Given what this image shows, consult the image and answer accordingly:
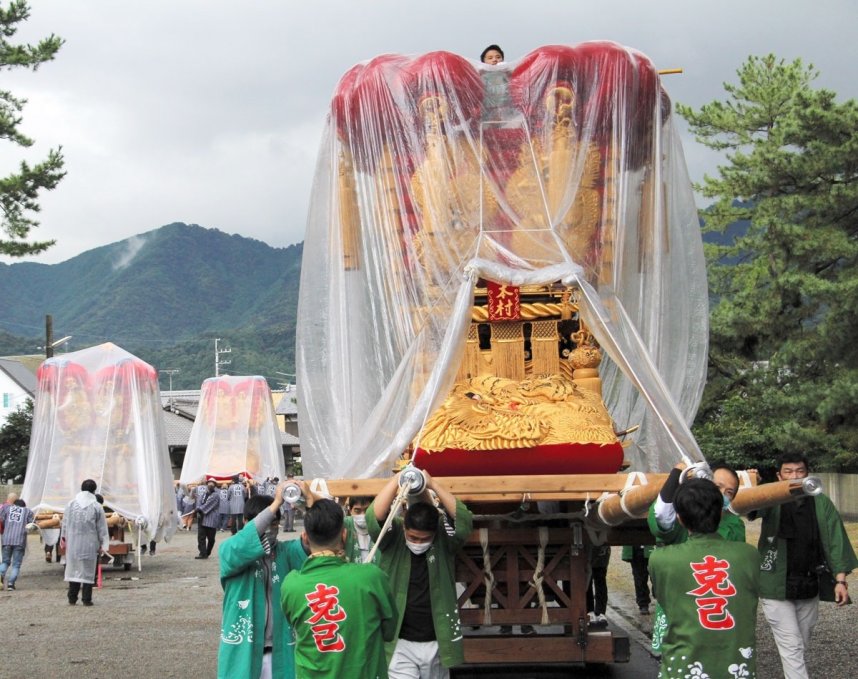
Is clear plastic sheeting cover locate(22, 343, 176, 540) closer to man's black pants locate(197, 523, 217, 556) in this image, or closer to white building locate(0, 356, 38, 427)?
man's black pants locate(197, 523, 217, 556)

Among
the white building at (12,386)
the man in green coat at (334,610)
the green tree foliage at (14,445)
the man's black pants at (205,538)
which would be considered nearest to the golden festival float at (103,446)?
the man's black pants at (205,538)

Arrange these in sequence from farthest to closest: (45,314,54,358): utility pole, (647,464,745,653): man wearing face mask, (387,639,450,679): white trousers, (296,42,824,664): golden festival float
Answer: (45,314,54,358): utility pole, (296,42,824,664): golden festival float, (387,639,450,679): white trousers, (647,464,745,653): man wearing face mask

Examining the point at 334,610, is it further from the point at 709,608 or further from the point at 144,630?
the point at 144,630

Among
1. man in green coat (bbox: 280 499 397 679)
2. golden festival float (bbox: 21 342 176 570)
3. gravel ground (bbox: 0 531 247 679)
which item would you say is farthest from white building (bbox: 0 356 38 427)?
man in green coat (bbox: 280 499 397 679)

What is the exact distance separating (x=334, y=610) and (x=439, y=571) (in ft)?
4.66

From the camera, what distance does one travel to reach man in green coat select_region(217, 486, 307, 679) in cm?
578

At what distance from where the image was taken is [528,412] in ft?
24.4

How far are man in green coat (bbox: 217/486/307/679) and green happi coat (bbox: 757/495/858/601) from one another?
3.13 metres

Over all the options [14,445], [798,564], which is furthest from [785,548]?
[14,445]

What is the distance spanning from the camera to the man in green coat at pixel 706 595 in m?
4.80

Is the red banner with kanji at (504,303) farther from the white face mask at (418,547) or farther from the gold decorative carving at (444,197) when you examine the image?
the white face mask at (418,547)

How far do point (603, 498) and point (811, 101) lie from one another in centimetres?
1829

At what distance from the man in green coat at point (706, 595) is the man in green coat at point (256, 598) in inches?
80.5

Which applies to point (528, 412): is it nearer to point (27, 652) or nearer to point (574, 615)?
point (574, 615)
